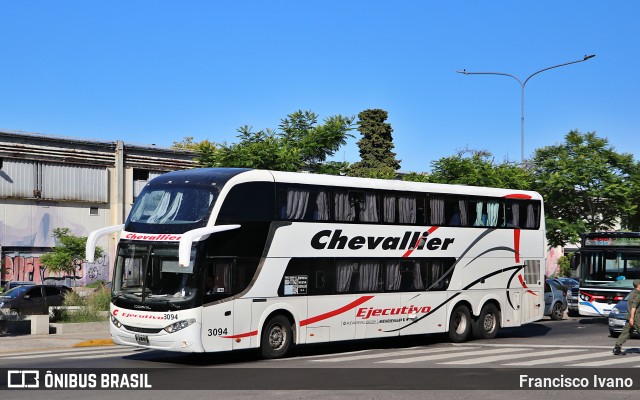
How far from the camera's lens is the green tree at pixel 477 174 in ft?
147

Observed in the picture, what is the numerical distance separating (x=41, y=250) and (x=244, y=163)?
72.7 ft

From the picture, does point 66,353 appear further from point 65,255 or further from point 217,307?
point 65,255

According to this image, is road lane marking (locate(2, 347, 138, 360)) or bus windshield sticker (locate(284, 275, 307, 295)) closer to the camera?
bus windshield sticker (locate(284, 275, 307, 295))

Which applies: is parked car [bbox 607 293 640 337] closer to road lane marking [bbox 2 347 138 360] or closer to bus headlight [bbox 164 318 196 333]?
bus headlight [bbox 164 318 196 333]

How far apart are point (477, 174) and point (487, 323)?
19115 mm

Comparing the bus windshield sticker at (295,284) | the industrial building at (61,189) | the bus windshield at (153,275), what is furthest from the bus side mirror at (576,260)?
the industrial building at (61,189)

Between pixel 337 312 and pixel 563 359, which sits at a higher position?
pixel 337 312

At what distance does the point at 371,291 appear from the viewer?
22.7m

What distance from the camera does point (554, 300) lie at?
3650cm

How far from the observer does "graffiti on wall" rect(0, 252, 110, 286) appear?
51000 mm

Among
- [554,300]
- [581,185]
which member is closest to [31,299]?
[554,300]

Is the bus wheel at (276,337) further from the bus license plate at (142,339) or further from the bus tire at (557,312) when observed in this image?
the bus tire at (557,312)

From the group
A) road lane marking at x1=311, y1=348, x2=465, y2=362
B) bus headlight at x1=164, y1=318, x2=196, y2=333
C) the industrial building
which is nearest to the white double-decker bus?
bus headlight at x1=164, y1=318, x2=196, y2=333

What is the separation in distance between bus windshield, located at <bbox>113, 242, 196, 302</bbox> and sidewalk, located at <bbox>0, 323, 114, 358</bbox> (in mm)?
6002
